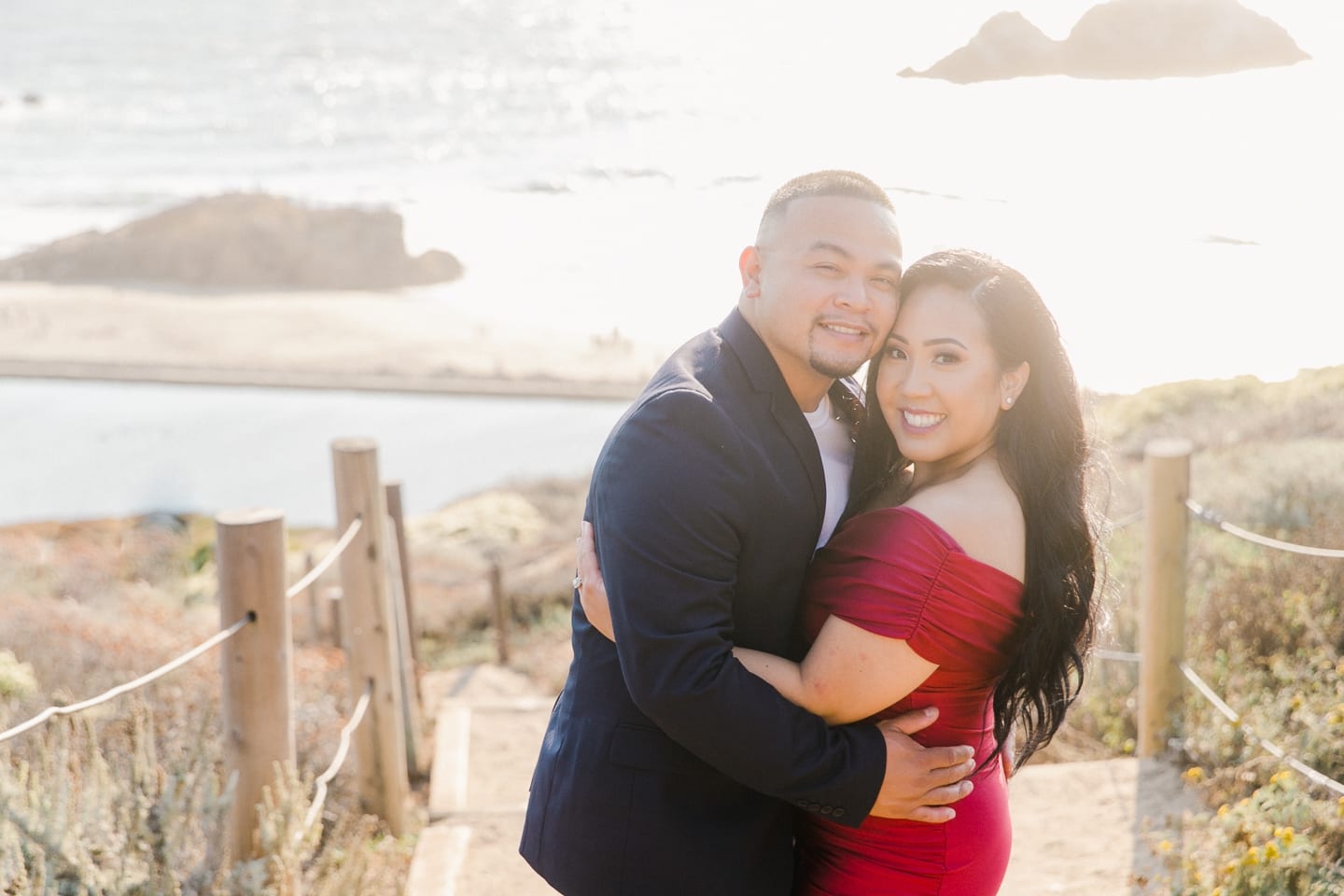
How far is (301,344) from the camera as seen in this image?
3528cm

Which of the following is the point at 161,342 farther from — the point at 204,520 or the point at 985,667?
the point at 985,667

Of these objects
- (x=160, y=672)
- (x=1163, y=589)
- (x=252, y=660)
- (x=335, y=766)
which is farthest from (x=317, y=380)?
(x=160, y=672)

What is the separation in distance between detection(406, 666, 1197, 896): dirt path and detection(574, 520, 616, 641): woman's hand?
89.0 inches

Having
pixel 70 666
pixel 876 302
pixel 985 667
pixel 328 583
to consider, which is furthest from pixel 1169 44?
pixel 328 583

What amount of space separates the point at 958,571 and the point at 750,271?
2.24 ft

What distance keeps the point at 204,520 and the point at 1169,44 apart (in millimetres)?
16589

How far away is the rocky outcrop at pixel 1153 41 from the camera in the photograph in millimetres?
2793

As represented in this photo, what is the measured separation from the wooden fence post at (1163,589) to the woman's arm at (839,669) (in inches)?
107

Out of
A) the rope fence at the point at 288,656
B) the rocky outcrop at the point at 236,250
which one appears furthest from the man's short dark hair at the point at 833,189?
the rocky outcrop at the point at 236,250

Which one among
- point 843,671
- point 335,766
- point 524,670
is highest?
point 843,671

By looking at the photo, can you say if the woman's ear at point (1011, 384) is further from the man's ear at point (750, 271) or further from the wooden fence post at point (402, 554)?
the wooden fence post at point (402, 554)

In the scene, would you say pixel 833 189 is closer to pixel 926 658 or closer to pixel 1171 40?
pixel 926 658

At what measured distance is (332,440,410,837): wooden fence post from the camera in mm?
4488

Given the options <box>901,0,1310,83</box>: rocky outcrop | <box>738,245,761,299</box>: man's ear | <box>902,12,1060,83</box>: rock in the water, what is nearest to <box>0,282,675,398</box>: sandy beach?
<box>901,0,1310,83</box>: rocky outcrop
